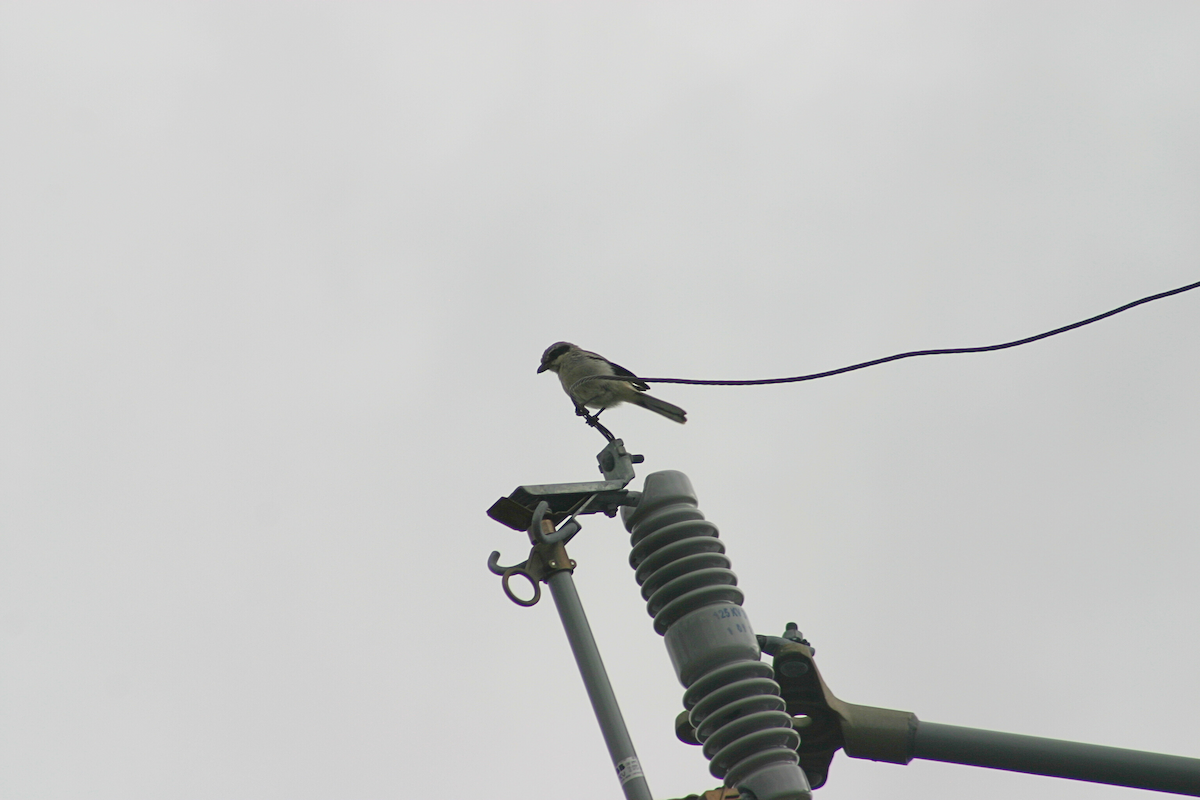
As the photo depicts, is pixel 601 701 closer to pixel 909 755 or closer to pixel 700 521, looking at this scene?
pixel 700 521

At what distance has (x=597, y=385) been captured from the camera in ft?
24.3

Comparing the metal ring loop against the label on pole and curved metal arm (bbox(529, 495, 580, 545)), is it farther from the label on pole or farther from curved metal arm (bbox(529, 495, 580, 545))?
the label on pole

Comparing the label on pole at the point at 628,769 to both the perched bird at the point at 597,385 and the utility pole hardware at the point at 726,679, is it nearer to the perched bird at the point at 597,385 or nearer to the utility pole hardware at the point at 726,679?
the utility pole hardware at the point at 726,679

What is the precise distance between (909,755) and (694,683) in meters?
0.76

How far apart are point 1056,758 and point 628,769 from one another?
1.43 m

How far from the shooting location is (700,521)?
325cm

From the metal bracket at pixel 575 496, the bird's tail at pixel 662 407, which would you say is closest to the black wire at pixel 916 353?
the metal bracket at pixel 575 496

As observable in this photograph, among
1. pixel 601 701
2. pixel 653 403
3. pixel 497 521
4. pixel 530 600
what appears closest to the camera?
pixel 601 701

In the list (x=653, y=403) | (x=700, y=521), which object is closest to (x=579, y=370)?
(x=653, y=403)

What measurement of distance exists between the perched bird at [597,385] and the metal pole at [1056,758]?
3.90 meters

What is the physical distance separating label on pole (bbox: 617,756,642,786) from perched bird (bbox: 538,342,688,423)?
4.35 m

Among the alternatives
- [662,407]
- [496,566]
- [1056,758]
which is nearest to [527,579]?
[496,566]

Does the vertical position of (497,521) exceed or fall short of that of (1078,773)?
it exceeds it

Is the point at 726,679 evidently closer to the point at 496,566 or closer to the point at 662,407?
the point at 496,566
